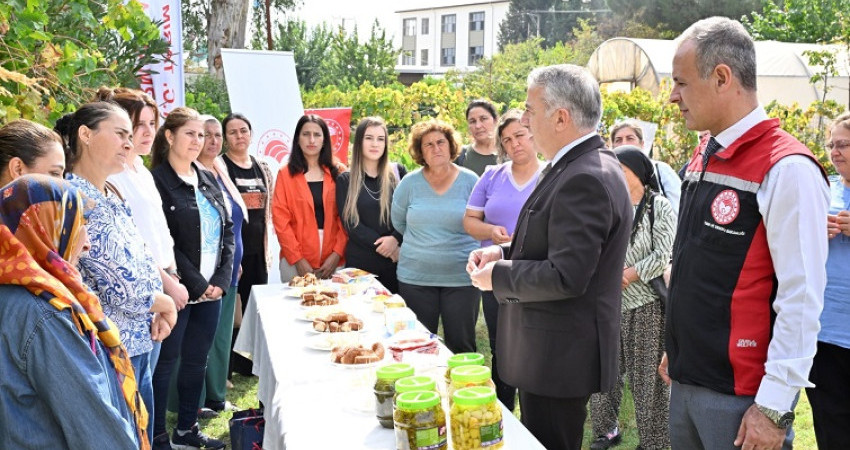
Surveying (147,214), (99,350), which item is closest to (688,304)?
(99,350)

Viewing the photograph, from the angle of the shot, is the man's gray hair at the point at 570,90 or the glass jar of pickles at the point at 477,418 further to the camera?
the man's gray hair at the point at 570,90

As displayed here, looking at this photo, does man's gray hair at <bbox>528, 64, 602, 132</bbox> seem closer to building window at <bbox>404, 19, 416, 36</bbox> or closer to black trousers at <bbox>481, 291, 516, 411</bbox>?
black trousers at <bbox>481, 291, 516, 411</bbox>

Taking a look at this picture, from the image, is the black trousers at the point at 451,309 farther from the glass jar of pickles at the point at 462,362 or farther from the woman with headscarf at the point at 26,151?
the woman with headscarf at the point at 26,151

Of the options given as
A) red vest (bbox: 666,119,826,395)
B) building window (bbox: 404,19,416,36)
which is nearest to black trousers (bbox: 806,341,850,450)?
red vest (bbox: 666,119,826,395)

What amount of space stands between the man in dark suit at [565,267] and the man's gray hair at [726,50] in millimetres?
485

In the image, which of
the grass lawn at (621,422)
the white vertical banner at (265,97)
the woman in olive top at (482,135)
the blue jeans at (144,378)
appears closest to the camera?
the blue jeans at (144,378)

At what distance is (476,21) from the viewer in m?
63.3

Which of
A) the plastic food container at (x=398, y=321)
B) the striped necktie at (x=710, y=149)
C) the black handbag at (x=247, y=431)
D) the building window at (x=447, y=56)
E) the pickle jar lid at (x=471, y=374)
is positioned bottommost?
the black handbag at (x=247, y=431)

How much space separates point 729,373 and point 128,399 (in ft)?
5.47

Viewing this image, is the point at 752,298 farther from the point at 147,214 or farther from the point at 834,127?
the point at 147,214

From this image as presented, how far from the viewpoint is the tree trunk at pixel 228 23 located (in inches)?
460

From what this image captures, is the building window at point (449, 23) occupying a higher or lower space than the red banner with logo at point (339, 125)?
higher

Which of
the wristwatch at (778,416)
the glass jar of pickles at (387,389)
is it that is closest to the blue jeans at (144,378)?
the glass jar of pickles at (387,389)

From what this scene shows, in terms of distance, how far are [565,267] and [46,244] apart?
1.44 metres
